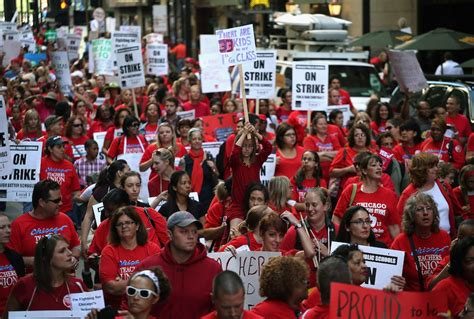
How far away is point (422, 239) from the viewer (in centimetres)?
956

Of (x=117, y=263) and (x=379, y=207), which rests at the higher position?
(x=117, y=263)

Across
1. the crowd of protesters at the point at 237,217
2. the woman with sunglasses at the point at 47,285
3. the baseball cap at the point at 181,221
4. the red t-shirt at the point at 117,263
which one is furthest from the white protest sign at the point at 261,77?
the woman with sunglasses at the point at 47,285

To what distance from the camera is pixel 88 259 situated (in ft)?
32.2

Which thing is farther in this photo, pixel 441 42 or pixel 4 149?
pixel 441 42

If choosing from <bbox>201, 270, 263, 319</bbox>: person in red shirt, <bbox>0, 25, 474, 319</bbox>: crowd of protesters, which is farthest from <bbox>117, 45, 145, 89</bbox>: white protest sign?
<bbox>201, 270, 263, 319</bbox>: person in red shirt

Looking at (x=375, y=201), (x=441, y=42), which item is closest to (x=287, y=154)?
(x=375, y=201)

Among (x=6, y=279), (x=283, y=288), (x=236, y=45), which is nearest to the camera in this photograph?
(x=283, y=288)

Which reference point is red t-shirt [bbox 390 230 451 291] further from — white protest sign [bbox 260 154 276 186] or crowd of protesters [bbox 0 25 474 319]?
white protest sign [bbox 260 154 276 186]

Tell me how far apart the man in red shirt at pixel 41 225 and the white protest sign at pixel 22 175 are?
2307 millimetres

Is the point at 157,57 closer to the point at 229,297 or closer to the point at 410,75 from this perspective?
the point at 410,75

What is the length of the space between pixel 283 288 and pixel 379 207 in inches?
152

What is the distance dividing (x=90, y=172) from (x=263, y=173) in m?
2.51

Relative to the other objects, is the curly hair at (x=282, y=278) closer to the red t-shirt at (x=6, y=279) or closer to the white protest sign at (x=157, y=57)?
the red t-shirt at (x=6, y=279)

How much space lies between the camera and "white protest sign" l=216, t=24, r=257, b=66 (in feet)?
51.6
